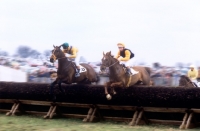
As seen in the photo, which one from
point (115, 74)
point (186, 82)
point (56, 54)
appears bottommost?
point (186, 82)

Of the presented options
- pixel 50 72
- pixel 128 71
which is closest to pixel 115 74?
pixel 128 71

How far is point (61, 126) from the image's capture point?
38.7ft

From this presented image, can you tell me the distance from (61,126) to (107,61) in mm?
2795

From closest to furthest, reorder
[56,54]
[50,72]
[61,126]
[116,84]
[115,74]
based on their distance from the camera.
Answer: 1. [61,126]
2. [116,84]
3. [115,74]
4. [56,54]
5. [50,72]

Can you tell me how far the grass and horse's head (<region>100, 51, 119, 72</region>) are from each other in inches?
70.2

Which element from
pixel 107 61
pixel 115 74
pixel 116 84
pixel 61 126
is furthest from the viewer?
pixel 115 74

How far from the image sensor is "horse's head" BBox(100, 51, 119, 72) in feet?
43.5

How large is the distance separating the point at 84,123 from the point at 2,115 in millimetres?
3700

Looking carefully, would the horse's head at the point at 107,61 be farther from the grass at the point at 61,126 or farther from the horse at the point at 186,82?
the horse at the point at 186,82

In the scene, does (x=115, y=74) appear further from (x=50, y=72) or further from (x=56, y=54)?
(x=50, y=72)

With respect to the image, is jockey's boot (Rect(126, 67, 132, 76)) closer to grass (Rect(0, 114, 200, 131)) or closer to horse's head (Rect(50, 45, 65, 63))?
grass (Rect(0, 114, 200, 131))

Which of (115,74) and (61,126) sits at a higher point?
(115,74)

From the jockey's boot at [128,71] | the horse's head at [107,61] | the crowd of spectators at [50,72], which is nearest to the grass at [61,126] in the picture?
the horse's head at [107,61]

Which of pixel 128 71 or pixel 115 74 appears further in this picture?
pixel 128 71
